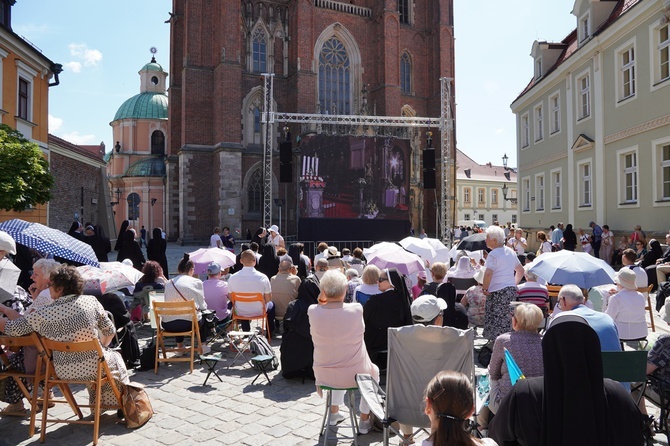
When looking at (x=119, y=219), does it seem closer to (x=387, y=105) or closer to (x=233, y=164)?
(x=233, y=164)

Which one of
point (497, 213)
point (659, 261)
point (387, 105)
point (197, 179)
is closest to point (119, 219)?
point (197, 179)

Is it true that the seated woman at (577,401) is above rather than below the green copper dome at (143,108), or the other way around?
below

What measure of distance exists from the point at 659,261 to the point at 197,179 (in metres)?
24.7

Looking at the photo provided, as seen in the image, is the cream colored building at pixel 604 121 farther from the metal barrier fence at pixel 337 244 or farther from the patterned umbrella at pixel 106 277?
the patterned umbrella at pixel 106 277

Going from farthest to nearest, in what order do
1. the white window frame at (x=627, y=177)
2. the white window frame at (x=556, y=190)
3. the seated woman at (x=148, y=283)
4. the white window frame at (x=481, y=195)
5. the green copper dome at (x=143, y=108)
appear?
the white window frame at (x=481, y=195), the green copper dome at (x=143, y=108), the white window frame at (x=556, y=190), the white window frame at (x=627, y=177), the seated woman at (x=148, y=283)

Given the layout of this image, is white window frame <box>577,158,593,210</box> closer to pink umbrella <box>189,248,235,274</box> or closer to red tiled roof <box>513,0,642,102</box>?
red tiled roof <box>513,0,642,102</box>

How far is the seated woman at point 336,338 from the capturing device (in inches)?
180

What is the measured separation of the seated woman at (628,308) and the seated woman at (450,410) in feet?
14.9

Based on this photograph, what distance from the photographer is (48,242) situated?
760 cm

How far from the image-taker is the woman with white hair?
6520 mm

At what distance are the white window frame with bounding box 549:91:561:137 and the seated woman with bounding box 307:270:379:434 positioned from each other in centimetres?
2063

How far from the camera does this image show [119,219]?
5106 centimetres

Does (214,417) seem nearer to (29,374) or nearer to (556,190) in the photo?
(29,374)

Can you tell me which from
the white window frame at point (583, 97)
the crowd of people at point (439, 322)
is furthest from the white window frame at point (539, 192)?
the crowd of people at point (439, 322)
